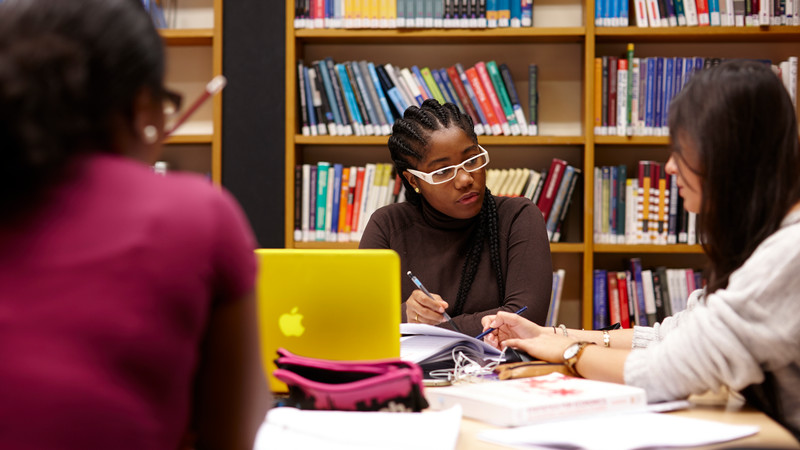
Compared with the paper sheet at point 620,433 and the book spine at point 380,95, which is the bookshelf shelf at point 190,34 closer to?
the book spine at point 380,95

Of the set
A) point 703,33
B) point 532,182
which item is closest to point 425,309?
point 532,182

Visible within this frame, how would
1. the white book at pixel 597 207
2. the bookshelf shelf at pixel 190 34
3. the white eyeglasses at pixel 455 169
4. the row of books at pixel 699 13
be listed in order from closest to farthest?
the white eyeglasses at pixel 455 169 < the row of books at pixel 699 13 < the white book at pixel 597 207 < the bookshelf shelf at pixel 190 34

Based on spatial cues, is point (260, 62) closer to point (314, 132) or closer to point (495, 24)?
point (314, 132)

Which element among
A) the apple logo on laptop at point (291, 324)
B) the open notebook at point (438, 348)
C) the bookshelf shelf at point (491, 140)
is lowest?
the open notebook at point (438, 348)

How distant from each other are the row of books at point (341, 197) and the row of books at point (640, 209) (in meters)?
0.82

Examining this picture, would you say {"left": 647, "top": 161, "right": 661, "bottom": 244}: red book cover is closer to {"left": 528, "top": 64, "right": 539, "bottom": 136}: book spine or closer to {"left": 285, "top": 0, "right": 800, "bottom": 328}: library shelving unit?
{"left": 285, "top": 0, "right": 800, "bottom": 328}: library shelving unit

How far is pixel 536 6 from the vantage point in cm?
325

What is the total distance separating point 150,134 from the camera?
2.39ft

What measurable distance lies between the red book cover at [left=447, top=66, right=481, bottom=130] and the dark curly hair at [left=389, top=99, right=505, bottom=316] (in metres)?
0.76

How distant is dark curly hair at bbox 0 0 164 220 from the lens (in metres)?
0.59

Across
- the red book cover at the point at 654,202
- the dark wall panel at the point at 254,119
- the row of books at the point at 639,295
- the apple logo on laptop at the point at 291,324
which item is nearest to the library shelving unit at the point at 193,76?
the dark wall panel at the point at 254,119

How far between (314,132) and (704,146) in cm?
212

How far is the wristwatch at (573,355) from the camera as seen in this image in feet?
4.33

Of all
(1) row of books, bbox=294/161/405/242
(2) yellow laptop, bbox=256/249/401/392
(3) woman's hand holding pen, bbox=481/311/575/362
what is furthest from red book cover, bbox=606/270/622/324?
(2) yellow laptop, bbox=256/249/401/392
